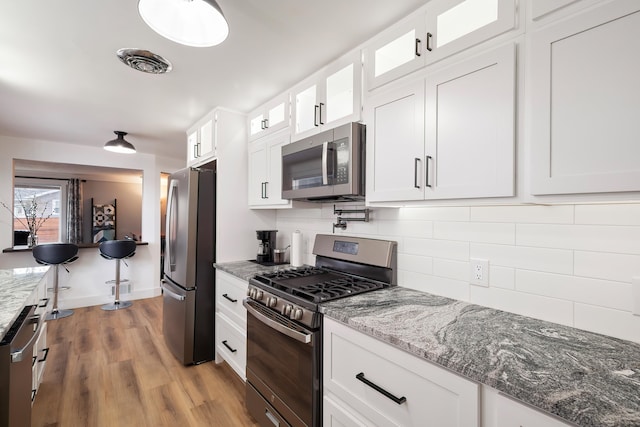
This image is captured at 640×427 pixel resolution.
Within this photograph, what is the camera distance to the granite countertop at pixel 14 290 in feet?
4.19

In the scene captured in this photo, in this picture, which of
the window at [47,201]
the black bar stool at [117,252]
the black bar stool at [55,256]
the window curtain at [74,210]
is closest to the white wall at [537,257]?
the black bar stool at [117,252]

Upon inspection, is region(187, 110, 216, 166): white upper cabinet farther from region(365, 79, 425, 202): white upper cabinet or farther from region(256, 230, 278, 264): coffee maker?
region(365, 79, 425, 202): white upper cabinet

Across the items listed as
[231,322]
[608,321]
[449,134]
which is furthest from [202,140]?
[608,321]

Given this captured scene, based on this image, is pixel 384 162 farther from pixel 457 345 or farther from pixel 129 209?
pixel 129 209

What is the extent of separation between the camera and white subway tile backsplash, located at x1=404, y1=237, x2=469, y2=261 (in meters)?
1.57

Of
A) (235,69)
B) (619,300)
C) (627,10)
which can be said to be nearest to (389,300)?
(619,300)

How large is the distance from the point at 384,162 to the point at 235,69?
49.4 inches

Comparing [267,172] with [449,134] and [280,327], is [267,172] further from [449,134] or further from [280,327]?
[449,134]

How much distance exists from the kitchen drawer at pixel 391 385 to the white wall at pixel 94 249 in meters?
4.35

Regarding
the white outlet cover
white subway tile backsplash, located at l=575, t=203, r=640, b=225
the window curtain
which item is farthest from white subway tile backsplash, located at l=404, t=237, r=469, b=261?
the window curtain

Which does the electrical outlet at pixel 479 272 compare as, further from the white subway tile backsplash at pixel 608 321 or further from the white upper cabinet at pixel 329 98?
the white upper cabinet at pixel 329 98

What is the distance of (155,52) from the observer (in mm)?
1852

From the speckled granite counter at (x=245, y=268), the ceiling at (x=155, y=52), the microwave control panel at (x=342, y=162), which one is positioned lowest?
the speckled granite counter at (x=245, y=268)

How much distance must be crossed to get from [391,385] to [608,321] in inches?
33.2
